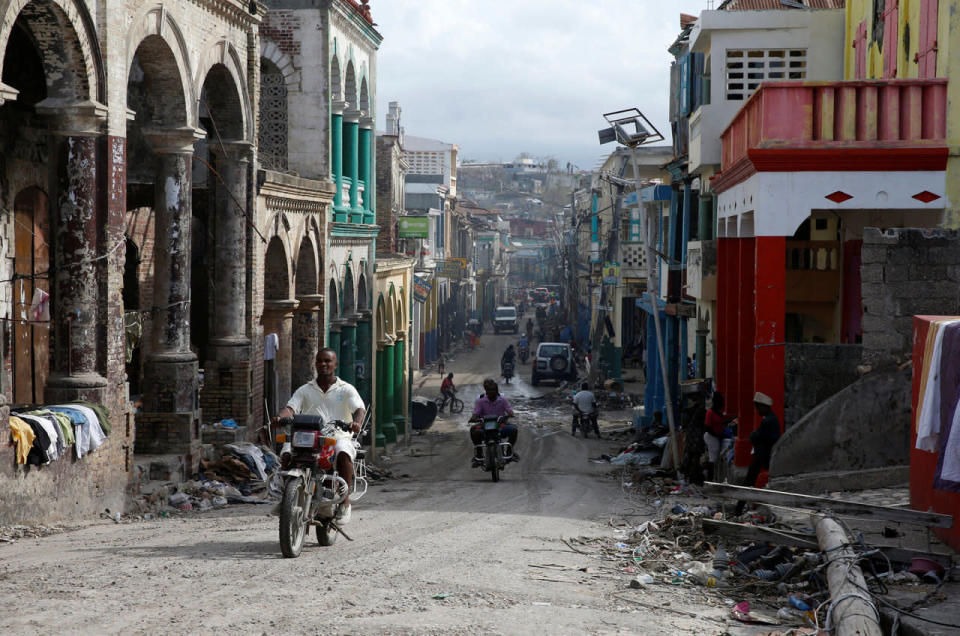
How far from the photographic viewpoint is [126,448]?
1412 centimetres

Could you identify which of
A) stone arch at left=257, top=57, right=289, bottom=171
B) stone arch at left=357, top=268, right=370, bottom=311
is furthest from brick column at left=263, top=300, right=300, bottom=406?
stone arch at left=357, top=268, right=370, bottom=311

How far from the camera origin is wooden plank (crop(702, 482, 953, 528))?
9180mm

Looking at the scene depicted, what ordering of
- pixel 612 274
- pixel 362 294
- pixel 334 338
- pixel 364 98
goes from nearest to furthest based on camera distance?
pixel 334 338
pixel 364 98
pixel 362 294
pixel 612 274

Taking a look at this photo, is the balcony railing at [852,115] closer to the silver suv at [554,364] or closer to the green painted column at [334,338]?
the green painted column at [334,338]

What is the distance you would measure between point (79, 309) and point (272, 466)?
16.7ft

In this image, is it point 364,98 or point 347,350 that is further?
point 364,98

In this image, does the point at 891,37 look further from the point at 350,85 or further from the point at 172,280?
the point at 350,85

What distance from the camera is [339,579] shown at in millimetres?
8281

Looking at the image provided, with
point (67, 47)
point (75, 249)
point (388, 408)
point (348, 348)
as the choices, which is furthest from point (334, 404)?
point (388, 408)

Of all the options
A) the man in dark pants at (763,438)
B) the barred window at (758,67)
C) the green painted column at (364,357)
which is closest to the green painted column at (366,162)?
the green painted column at (364,357)

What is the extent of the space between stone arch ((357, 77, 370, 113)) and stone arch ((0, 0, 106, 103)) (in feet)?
52.2

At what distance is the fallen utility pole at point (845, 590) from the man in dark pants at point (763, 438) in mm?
4209

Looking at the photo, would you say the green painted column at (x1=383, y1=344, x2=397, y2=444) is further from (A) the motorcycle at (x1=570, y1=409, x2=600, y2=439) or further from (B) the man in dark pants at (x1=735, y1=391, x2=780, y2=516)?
(B) the man in dark pants at (x1=735, y1=391, x2=780, y2=516)

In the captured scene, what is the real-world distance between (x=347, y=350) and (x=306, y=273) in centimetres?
404
